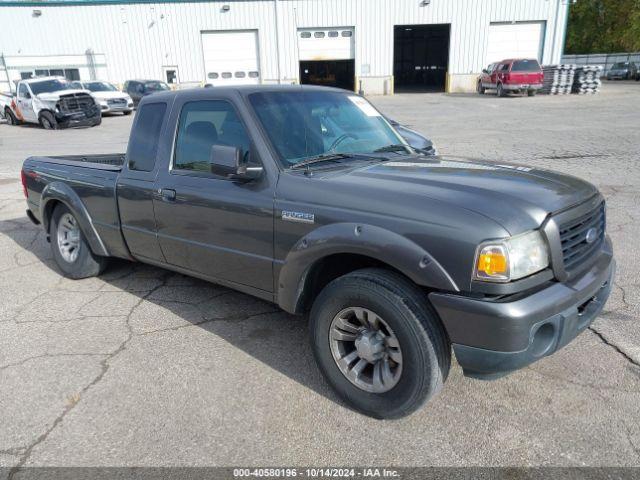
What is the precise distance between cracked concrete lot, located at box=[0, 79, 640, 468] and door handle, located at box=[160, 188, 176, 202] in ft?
3.36

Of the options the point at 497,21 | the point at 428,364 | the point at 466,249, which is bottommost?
the point at 428,364

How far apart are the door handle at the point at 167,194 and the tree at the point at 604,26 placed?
202ft

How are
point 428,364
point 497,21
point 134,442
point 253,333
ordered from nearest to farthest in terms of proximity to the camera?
1. point 428,364
2. point 134,442
3. point 253,333
4. point 497,21

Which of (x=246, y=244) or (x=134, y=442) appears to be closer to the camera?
(x=134, y=442)

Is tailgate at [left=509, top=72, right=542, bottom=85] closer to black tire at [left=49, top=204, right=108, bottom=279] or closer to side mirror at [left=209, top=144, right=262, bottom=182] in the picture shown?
black tire at [left=49, top=204, right=108, bottom=279]

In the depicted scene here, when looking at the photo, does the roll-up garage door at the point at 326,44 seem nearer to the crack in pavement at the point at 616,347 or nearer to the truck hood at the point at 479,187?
the truck hood at the point at 479,187

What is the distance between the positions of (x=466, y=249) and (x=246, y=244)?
1.53 meters

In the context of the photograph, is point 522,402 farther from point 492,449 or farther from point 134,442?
point 134,442

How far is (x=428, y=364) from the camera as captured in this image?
8.23 feet

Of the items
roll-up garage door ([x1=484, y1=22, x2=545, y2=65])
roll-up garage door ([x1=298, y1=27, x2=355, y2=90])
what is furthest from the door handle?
roll-up garage door ([x1=484, y1=22, x2=545, y2=65])

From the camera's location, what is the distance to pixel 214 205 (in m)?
3.43

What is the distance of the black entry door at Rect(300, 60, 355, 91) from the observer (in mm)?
38062

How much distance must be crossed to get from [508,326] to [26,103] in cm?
2333

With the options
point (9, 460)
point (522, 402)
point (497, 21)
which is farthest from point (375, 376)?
point (497, 21)
